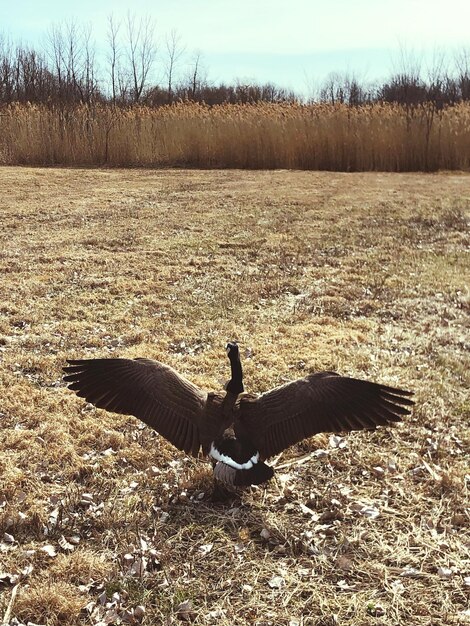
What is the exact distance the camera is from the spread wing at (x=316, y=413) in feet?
8.44

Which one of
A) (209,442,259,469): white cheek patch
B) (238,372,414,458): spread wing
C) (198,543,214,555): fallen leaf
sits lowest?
(198,543,214,555): fallen leaf

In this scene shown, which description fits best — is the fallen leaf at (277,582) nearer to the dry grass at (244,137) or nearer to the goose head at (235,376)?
the goose head at (235,376)

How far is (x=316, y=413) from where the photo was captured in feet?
8.47

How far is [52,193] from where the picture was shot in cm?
1082

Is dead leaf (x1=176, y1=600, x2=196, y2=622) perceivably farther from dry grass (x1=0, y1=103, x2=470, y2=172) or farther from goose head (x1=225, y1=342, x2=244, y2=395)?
dry grass (x1=0, y1=103, x2=470, y2=172)

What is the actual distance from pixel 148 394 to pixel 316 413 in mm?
760

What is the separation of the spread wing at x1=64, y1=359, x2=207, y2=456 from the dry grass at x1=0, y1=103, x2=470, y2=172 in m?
12.8

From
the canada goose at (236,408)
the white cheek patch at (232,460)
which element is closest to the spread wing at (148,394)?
the canada goose at (236,408)

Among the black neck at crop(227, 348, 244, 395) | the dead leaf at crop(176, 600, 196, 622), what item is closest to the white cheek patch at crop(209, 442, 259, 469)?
the black neck at crop(227, 348, 244, 395)

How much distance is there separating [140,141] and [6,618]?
14425mm

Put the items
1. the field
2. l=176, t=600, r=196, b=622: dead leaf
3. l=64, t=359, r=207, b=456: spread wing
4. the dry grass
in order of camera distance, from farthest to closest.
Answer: the dry grass → l=64, t=359, r=207, b=456: spread wing → the field → l=176, t=600, r=196, b=622: dead leaf

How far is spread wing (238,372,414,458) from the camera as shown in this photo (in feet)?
8.44

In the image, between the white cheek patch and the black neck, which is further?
the black neck

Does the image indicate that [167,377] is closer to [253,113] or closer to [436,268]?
[436,268]
